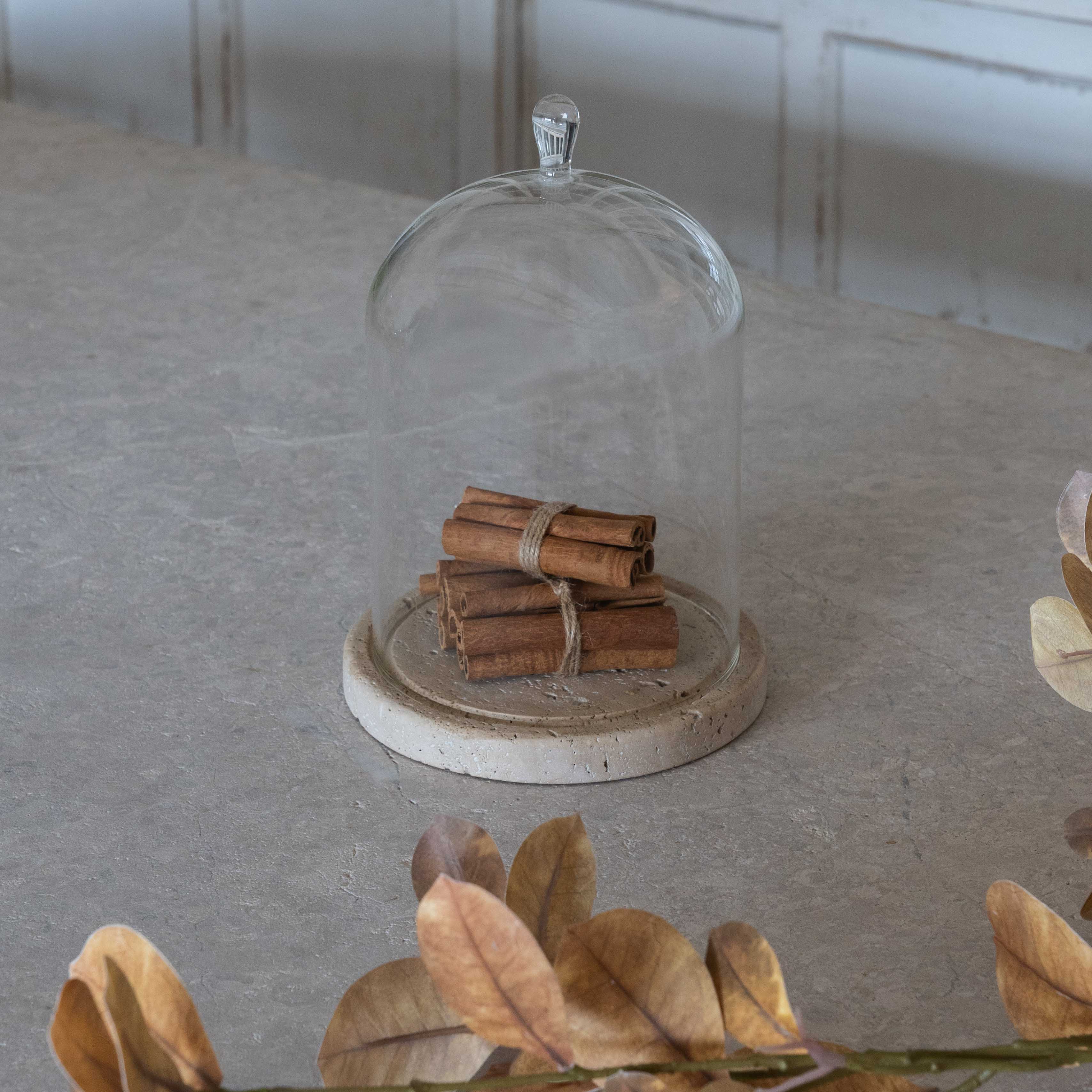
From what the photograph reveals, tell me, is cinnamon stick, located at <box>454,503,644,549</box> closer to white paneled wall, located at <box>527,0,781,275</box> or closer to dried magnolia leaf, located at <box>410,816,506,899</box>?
dried magnolia leaf, located at <box>410,816,506,899</box>

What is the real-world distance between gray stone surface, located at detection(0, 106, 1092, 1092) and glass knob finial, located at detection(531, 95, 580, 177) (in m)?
0.35

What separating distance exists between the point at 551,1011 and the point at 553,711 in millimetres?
535

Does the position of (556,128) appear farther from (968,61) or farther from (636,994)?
(968,61)

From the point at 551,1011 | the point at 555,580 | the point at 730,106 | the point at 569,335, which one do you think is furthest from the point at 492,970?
the point at 730,106

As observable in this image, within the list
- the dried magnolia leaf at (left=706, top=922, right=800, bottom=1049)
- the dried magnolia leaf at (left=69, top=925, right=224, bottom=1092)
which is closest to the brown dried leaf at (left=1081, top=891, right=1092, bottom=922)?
the dried magnolia leaf at (left=706, top=922, right=800, bottom=1049)

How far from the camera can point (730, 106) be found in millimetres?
2961

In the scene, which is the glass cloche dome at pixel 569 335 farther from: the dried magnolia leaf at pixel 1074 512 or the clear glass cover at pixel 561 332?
the dried magnolia leaf at pixel 1074 512

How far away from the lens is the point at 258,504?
123 centimetres

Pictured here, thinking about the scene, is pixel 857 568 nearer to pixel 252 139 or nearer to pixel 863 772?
pixel 863 772

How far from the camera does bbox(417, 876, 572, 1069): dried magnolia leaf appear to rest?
0.34 meters

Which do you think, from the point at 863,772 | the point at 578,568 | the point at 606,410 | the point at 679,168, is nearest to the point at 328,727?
the point at 578,568

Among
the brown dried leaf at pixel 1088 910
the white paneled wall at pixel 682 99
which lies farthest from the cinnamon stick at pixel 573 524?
the white paneled wall at pixel 682 99

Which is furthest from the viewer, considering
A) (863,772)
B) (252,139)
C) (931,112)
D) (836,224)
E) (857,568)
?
(252,139)

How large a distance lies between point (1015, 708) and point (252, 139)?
316cm
